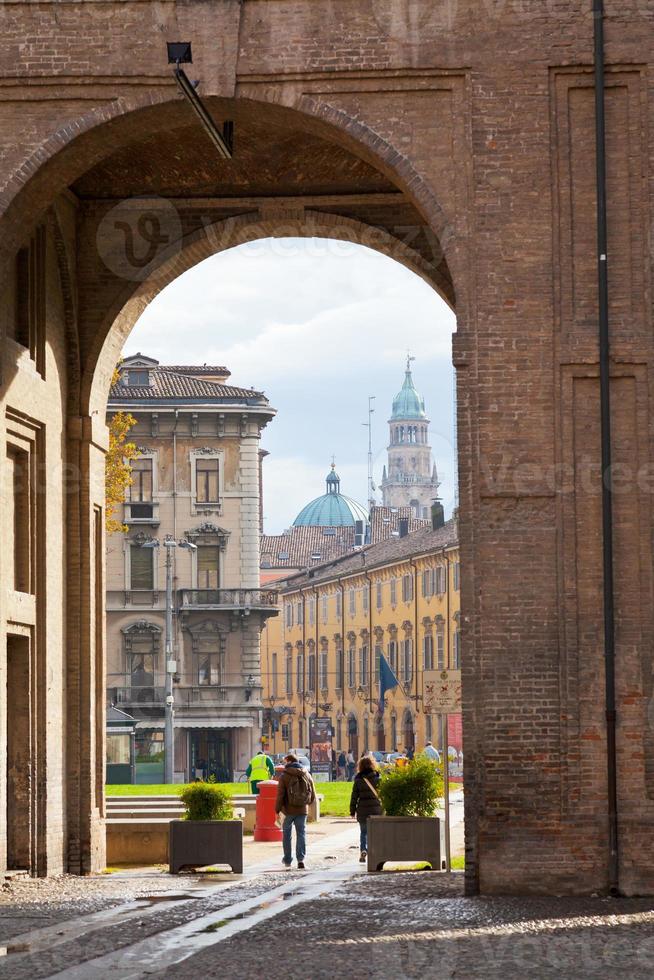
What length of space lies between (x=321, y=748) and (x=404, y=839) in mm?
54256

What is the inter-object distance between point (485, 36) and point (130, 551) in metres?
54.5

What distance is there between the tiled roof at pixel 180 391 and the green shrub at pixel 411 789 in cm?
5055

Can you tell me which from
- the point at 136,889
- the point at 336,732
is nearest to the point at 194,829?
the point at 136,889

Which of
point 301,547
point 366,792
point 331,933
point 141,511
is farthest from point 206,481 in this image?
point 301,547

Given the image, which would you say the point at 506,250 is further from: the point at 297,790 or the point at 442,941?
the point at 297,790

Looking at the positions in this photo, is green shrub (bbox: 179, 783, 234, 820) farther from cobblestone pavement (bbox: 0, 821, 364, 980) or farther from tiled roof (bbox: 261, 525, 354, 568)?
tiled roof (bbox: 261, 525, 354, 568)

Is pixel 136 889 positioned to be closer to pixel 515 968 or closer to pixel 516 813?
pixel 516 813

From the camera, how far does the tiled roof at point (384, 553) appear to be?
8381cm

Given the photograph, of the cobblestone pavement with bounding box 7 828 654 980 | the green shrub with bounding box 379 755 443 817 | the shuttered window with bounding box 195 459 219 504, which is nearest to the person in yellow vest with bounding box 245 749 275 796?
the green shrub with bounding box 379 755 443 817

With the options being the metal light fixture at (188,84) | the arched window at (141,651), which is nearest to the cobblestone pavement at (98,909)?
the metal light fixture at (188,84)

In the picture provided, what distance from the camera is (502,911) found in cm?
1524

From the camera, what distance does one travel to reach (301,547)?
13975cm

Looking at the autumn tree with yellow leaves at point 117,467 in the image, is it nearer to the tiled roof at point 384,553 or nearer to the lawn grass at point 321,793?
the lawn grass at point 321,793

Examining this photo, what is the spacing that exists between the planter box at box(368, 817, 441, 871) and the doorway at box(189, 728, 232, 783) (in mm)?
48598
